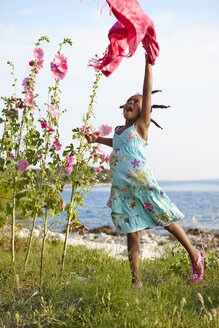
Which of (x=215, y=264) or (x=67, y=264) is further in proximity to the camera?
(x=67, y=264)

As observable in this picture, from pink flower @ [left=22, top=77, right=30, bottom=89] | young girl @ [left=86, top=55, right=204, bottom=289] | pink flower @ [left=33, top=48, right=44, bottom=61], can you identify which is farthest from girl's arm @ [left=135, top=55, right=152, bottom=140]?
pink flower @ [left=22, top=77, right=30, bottom=89]

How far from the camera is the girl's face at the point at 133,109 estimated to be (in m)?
3.58

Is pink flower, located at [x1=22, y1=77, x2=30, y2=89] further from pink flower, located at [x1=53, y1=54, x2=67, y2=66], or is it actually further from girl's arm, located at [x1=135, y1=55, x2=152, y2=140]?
girl's arm, located at [x1=135, y1=55, x2=152, y2=140]

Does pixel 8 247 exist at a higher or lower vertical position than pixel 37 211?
lower

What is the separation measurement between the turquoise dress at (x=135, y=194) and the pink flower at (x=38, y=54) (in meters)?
1.23

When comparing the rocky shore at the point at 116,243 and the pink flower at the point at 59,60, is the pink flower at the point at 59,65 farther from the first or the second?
the rocky shore at the point at 116,243

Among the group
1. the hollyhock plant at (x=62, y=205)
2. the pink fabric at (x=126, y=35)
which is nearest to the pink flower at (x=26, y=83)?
the pink fabric at (x=126, y=35)

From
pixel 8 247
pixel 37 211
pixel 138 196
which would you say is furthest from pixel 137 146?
pixel 8 247

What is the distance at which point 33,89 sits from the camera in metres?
3.79

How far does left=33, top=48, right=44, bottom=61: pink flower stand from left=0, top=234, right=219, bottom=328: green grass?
2185mm

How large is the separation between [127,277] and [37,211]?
1.14m

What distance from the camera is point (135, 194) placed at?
3.37 m

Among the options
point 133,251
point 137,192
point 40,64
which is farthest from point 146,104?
point 133,251

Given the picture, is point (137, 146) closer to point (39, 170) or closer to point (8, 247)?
point (39, 170)
